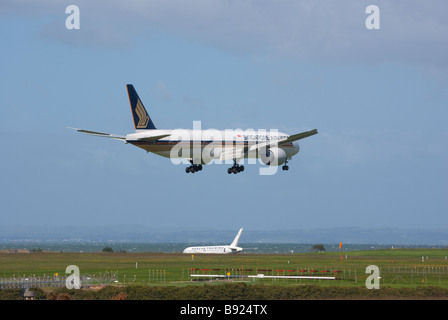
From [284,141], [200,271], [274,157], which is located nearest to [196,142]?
[284,141]

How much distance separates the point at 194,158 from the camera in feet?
273

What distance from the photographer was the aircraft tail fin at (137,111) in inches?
3157

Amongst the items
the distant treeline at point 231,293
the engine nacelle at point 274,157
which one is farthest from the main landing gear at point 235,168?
the distant treeline at point 231,293

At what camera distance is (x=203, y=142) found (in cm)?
7944

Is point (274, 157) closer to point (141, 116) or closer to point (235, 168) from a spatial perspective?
point (235, 168)

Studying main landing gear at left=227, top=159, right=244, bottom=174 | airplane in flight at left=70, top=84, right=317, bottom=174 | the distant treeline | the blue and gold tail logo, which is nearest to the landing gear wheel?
airplane in flight at left=70, top=84, right=317, bottom=174

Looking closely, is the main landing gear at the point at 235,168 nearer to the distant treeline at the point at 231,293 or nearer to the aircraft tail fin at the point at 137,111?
the aircraft tail fin at the point at 137,111

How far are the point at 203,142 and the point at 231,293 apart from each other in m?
19.8

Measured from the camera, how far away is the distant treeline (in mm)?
65250
